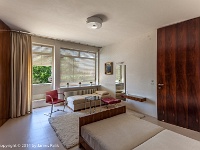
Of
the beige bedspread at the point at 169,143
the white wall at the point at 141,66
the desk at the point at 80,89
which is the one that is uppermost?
the white wall at the point at 141,66

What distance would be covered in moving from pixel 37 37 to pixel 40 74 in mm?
1404

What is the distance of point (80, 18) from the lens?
9.26ft

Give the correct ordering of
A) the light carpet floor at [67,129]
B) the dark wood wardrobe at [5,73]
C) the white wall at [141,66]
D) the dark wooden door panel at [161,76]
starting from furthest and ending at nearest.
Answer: the white wall at [141,66] → the dark wooden door panel at [161,76] → the dark wood wardrobe at [5,73] → the light carpet floor at [67,129]

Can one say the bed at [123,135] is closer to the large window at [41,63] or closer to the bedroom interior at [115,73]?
the bedroom interior at [115,73]

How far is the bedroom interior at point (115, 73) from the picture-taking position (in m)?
2.17

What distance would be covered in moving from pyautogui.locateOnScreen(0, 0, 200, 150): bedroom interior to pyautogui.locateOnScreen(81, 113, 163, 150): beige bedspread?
0.06 ft

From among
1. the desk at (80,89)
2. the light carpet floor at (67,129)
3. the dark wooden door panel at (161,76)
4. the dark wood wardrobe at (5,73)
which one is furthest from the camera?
the desk at (80,89)

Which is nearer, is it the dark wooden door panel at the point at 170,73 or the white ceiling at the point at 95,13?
the white ceiling at the point at 95,13

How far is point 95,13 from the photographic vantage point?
257cm

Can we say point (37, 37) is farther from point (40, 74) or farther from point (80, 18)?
point (80, 18)

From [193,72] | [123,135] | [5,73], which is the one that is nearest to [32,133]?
[5,73]

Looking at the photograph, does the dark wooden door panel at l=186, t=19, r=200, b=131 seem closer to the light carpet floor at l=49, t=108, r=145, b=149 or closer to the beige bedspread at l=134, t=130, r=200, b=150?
the beige bedspread at l=134, t=130, r=200, b=150

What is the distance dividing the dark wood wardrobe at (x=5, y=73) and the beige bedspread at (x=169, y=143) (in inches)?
137

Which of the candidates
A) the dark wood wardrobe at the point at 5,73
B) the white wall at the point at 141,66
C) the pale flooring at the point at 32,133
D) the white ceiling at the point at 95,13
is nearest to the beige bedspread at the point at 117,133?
the pale flooring at the point at 32,133
